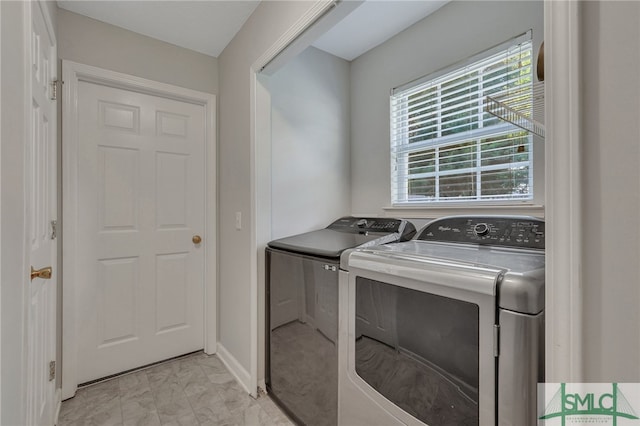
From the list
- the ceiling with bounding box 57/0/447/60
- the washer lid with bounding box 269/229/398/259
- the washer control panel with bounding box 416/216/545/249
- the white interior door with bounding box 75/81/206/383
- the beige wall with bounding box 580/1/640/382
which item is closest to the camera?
the beige wall with bounding box 580/1/640/382

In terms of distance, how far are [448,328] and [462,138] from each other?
1.36m

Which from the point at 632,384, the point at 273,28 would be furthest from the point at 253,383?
the point at 273,28

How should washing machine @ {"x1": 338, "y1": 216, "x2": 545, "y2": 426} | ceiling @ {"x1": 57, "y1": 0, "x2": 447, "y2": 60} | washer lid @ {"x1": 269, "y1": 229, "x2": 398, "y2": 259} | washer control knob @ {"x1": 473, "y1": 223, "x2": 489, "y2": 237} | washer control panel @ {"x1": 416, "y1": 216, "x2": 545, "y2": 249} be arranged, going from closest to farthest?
washing machine @ {"x1": 338, "y1": 216, "x2": 545, "y2": 426} < washer control panel @ {"x1": 416, "y1": 216, "x2": 545, "y2": 249} < washer control knob @ {"x1": 473, "y1": 223, "x2": 489, "y2": 237} < washer lid @ {"x1": 269, "y1": 229, "x2": 398, "y2": 259} < ceiling @ {"x1": 57, "y1": 0, "x2": 447, "y2": 60}

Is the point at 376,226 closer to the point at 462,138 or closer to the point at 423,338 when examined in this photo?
the point at 462,138

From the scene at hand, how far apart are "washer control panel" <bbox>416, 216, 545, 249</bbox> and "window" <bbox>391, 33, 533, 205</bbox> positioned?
1.33ft

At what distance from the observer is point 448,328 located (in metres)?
0.88

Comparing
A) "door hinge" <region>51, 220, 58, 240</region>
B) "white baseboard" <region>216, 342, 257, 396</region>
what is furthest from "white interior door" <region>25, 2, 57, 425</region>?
"white baseboard" <region>216, 342, 257, 396</region>

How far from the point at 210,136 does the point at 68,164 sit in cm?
96

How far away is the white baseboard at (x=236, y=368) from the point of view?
75.4 inches

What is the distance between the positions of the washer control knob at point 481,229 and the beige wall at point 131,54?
7.41 ft

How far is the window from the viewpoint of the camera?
1.56 metres

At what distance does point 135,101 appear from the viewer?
214cm

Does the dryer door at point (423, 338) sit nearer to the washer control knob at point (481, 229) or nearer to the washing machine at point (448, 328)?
the washing machine at point (448, 328)

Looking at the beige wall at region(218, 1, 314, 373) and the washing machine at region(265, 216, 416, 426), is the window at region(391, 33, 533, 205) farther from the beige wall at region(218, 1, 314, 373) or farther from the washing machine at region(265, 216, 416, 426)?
the beige wall at region(218, 1, 314, 373)
